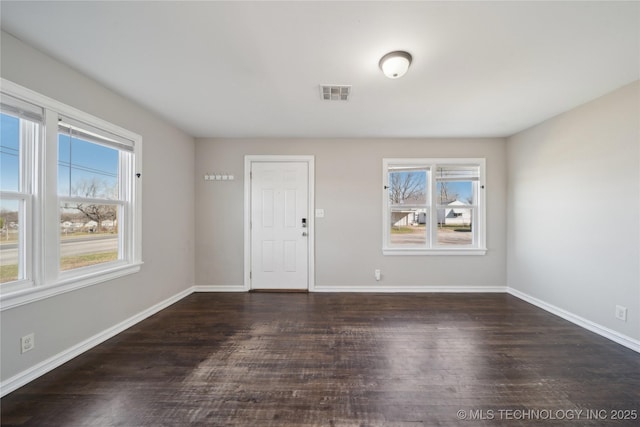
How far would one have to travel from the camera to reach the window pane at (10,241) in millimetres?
1703

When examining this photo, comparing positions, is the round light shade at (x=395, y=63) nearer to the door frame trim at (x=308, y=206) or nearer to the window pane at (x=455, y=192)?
the door frame trim at (x=308, y=206)

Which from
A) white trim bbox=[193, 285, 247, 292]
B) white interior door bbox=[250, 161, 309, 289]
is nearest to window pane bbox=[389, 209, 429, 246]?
white interior door bbox=[250, 161, 309, 289]

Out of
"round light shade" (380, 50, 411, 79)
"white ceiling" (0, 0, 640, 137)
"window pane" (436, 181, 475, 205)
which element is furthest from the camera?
"window pane" (436, 181, 475, 205)

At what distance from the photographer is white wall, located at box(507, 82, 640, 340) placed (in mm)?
2283

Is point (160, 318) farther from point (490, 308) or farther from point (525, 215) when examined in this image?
point (525, 215)

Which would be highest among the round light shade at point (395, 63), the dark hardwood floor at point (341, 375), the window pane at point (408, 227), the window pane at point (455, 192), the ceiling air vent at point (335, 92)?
the ceiling air vent at point (335, 92)

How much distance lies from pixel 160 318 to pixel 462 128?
454 centimetres

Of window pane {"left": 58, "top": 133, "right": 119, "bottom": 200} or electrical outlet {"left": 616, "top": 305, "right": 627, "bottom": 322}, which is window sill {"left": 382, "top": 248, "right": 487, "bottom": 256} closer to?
electrical outlet {"left": 616, "top": 305, "right": 627, "bottom": 322}

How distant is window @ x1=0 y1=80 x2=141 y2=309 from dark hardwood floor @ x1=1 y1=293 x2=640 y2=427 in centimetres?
73

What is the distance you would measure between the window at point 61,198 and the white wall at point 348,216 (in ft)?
4.10

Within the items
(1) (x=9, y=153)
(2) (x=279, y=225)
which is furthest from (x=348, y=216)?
(1) (x=9, y=153)

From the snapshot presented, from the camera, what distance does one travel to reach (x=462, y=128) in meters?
3.43

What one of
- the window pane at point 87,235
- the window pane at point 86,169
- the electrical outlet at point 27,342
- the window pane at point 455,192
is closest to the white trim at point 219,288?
the window pane at point 87,235

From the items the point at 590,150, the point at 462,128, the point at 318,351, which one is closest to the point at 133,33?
the point at 318,351
